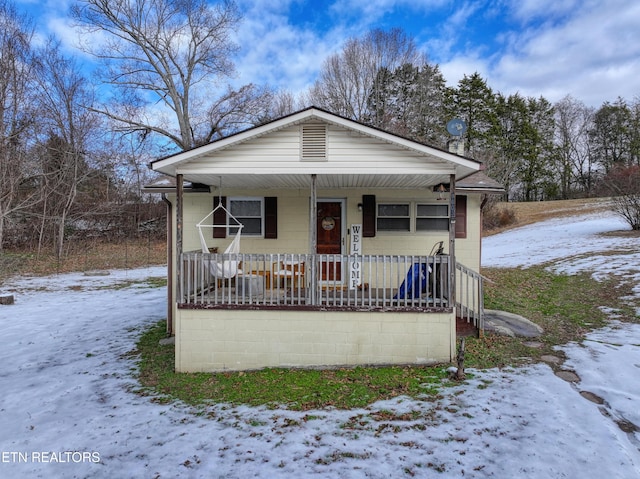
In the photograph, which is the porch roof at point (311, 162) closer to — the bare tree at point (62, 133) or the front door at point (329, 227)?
the front door at point (329, 227)

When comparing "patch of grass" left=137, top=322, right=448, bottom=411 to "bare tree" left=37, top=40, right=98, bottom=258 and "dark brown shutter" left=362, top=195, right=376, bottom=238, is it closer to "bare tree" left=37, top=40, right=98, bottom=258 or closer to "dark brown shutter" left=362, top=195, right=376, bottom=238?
"dark brown shutter" left=362, top=195, right=376, bottom=238

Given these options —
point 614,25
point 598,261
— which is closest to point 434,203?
point 598,261

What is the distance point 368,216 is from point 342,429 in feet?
15.4

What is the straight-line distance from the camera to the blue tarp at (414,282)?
234 inches

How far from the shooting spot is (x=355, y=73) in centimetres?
2569

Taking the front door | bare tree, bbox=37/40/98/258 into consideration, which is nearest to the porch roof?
the front door

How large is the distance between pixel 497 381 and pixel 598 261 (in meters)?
9.75

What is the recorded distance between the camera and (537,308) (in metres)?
8.72

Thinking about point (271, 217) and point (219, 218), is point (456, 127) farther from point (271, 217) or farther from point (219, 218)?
point (219, 218)

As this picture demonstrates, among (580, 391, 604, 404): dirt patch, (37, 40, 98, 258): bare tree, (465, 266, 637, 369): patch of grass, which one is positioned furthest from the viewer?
(37, 40, 98, 258): bare tree

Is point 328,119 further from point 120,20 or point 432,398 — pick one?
point 120,20

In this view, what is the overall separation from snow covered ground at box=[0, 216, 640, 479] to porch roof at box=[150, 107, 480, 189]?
3.35m

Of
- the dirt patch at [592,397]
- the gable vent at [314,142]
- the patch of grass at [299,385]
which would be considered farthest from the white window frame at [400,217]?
the dirt patch at [592,397]

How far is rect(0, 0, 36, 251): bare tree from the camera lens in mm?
14883
